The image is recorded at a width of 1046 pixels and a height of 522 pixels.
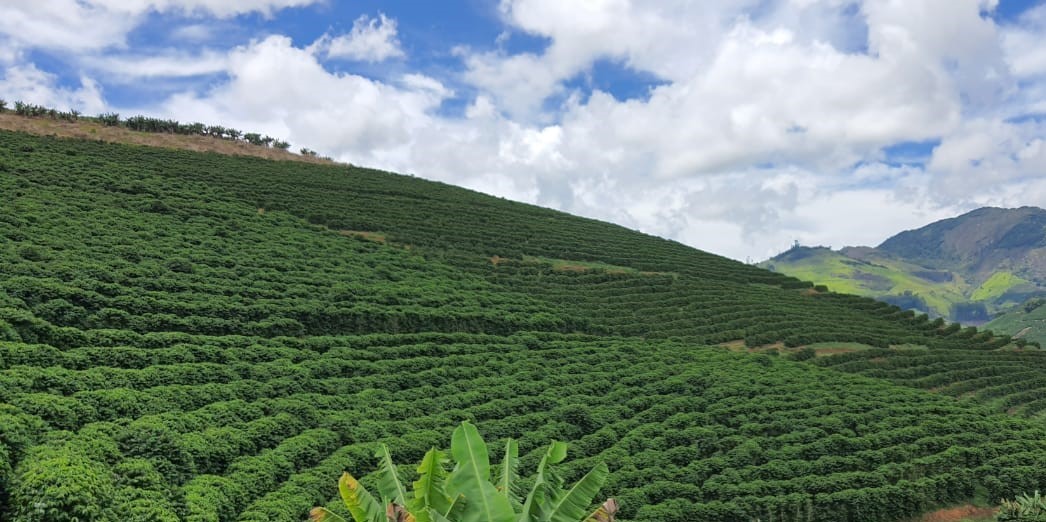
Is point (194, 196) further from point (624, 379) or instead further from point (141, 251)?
point (624, 379)

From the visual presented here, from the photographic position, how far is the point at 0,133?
40.0 m

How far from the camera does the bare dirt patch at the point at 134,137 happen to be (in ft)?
152

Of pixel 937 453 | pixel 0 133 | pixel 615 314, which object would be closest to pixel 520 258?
pixel 615 314

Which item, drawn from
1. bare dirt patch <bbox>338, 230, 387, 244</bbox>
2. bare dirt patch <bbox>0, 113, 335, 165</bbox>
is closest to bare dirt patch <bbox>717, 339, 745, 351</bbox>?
bare dirt patch <bbox>338, 230, 387, 244</bbox>

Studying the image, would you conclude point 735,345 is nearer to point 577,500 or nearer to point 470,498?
point 577,500

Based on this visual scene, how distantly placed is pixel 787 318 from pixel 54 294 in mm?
→ 38257

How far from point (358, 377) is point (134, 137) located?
44.5 metres

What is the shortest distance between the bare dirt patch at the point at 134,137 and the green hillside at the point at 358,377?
6248 millimetres

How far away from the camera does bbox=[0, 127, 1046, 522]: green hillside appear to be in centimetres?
1155

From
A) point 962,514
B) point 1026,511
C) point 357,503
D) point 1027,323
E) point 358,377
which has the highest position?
point 1027,323

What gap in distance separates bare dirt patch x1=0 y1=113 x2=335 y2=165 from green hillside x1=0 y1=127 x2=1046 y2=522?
6248mm

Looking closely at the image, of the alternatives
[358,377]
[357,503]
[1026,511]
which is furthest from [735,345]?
[357,503]

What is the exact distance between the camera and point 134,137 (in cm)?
5197

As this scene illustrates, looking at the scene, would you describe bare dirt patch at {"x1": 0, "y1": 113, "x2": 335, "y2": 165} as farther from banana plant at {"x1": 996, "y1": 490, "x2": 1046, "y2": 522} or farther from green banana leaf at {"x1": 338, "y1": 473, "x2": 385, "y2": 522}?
banana plant at {"x1": 996, "y1": 490, "x2": 1046, "y2": 522}
